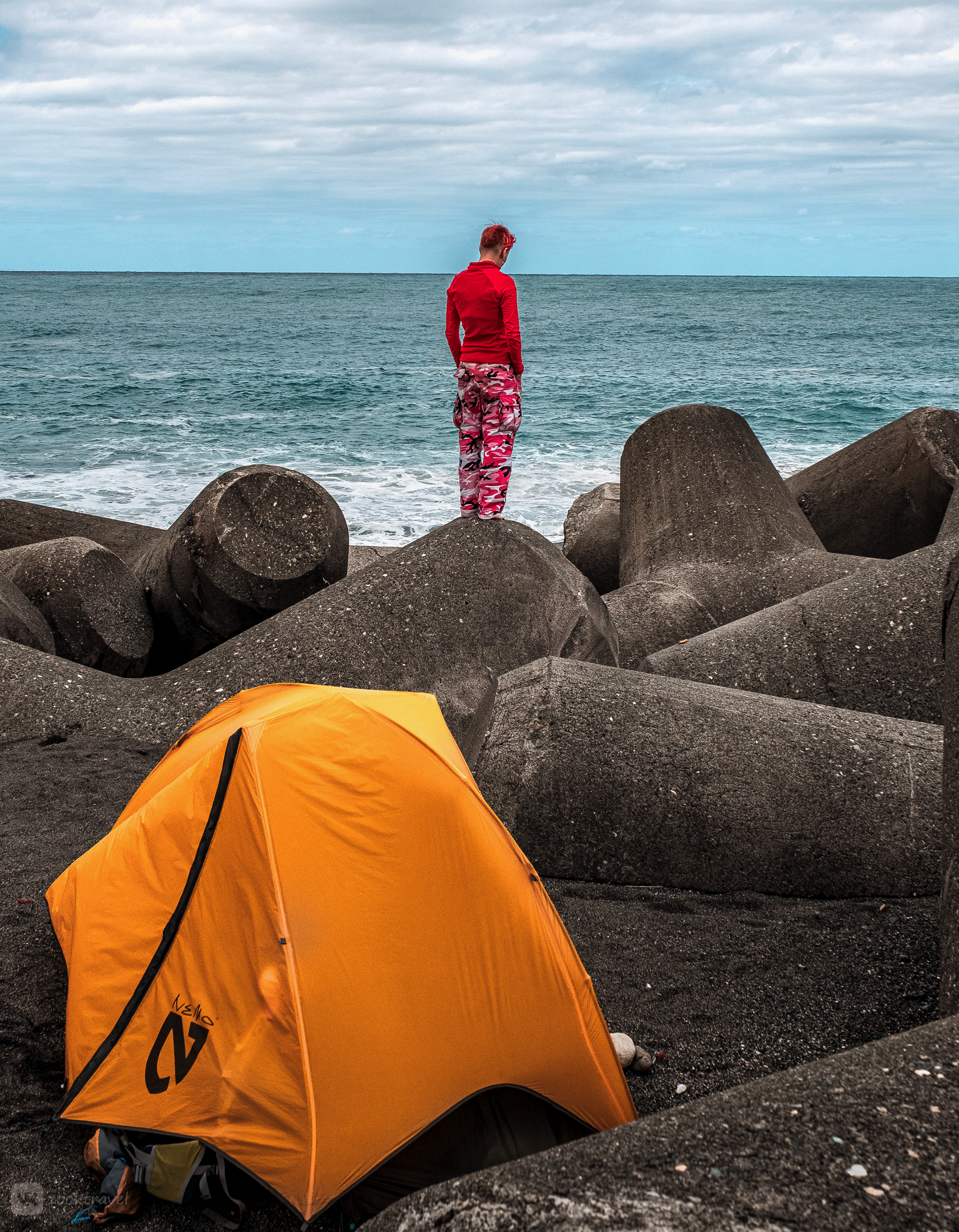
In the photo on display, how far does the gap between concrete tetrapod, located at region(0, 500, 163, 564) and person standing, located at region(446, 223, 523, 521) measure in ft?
13.7

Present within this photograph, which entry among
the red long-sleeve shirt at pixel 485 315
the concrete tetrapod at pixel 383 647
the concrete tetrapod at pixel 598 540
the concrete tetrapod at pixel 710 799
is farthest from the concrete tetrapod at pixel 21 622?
the concrete tetrapod at pixel 598 540

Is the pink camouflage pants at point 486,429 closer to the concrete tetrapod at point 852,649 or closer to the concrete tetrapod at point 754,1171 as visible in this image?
the concrete tetrapod at point 852,649

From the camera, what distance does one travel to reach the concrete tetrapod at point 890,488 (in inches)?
323

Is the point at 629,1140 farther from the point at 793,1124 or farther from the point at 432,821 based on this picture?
the point at 432,821

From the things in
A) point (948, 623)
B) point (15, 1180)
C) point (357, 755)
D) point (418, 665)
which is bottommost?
point (15, 1180)

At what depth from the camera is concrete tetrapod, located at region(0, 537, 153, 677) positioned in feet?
22.0

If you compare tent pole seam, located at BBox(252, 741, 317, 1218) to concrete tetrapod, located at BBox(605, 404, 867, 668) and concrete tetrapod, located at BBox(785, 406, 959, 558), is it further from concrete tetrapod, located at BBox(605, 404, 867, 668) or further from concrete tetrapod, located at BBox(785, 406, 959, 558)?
concrete tetrapod, located at BBox(785, 406, 959, 558)

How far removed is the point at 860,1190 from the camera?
1.54m

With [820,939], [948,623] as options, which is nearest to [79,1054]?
[820,939]

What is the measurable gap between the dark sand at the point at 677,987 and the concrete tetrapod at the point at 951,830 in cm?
51

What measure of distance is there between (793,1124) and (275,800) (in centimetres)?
153

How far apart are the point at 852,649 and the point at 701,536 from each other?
288cm

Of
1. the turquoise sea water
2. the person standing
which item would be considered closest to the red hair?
the person standing

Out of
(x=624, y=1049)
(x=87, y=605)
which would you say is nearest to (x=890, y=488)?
(x=87, y=605)
